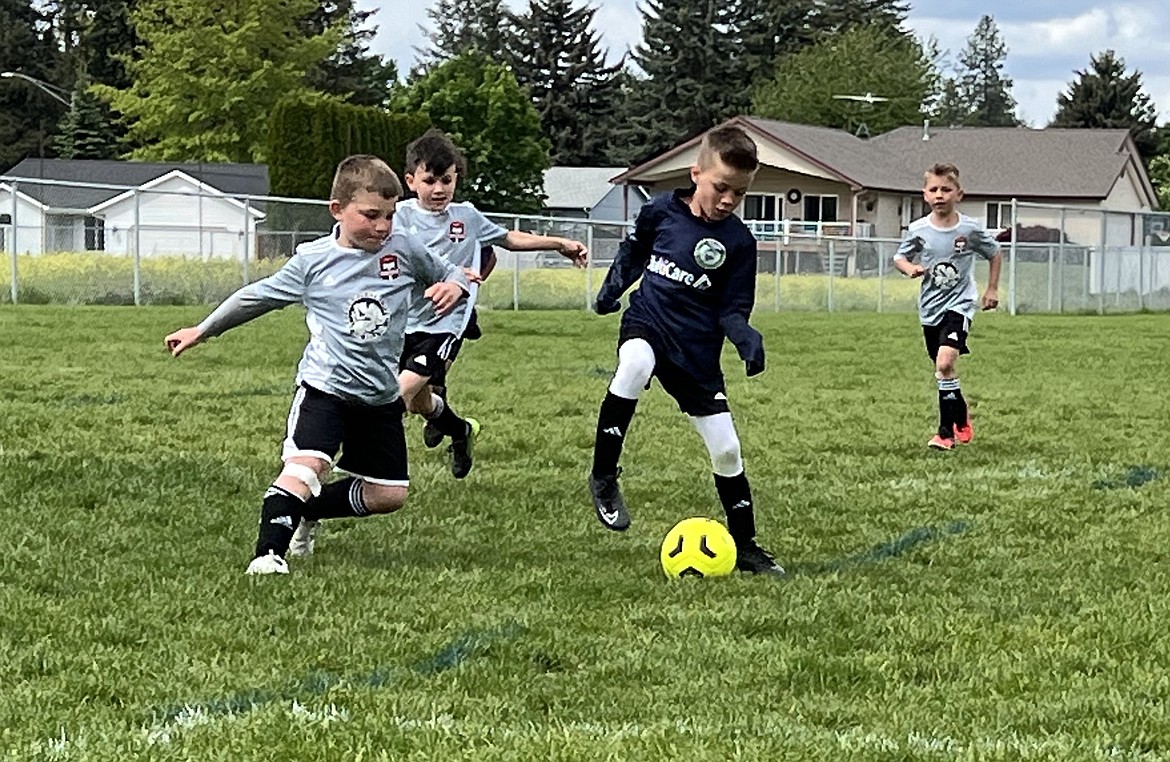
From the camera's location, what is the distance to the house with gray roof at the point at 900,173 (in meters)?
63.4

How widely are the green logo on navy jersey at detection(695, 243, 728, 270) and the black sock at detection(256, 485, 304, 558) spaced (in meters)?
1.86

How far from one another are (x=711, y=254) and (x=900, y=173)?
61.8m

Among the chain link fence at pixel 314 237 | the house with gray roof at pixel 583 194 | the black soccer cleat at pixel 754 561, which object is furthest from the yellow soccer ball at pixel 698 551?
the house with gray roof at pixel 583 194

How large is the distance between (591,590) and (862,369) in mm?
12503

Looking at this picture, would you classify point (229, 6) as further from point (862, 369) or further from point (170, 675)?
point (170, 675)

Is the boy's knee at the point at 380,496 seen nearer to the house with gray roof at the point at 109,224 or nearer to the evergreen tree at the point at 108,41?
the house with gray roof at the point at 109,224

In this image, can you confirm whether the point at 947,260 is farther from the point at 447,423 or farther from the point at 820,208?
the point at 820,208

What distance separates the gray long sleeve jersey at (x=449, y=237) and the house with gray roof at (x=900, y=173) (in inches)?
2005

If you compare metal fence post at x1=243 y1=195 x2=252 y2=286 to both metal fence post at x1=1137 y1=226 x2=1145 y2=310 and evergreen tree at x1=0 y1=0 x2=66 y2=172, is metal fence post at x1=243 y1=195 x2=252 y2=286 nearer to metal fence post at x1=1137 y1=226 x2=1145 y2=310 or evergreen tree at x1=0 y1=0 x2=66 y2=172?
metal fence post at x1=1137 y1=226 x2=1145 y2=310

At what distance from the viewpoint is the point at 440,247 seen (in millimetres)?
9094

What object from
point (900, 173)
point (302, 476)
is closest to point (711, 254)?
point (302, 476)

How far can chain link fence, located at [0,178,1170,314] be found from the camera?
28938 mm

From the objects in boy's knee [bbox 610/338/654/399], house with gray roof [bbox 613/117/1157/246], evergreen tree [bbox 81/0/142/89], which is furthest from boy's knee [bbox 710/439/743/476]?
evergreen tree [bbox 81/0/142/89]

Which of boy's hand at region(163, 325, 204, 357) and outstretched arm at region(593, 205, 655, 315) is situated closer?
boy's hand at region(163, 325, 204, 357)
